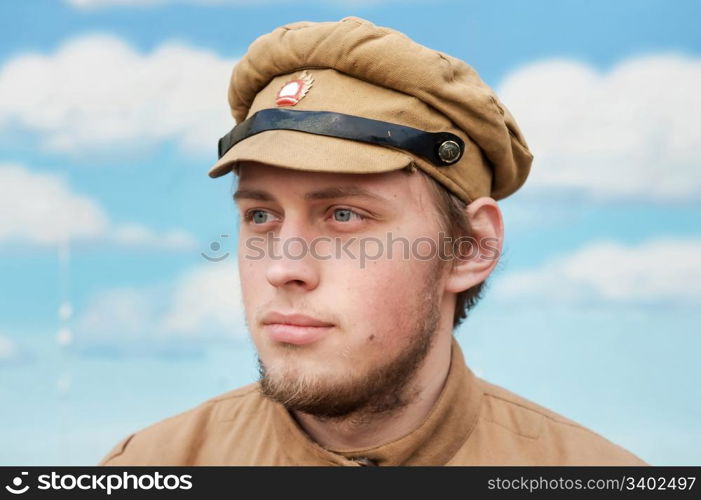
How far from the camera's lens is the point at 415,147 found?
3.48m

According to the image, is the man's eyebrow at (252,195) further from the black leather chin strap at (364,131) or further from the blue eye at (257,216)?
the black leather chin strap at (364,131)

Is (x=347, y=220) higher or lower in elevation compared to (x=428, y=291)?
higher

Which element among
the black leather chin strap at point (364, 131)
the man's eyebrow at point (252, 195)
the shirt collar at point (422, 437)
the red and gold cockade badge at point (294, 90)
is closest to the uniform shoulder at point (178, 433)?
the shirt collar at point (422, 437)

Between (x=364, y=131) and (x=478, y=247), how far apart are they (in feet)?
2.57

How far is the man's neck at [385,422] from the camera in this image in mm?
3664

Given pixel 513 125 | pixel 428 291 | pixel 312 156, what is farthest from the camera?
Result: pixel 513 125

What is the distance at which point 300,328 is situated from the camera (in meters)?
3.36

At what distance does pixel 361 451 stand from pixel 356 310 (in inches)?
25.5

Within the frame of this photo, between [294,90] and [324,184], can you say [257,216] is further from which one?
[294,90]

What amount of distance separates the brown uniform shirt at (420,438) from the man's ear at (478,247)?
0.37 meters

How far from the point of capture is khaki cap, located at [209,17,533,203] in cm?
338
